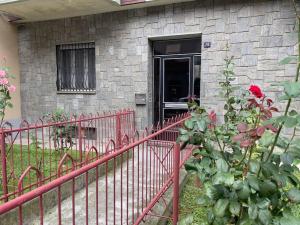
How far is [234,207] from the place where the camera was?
56.8 inches

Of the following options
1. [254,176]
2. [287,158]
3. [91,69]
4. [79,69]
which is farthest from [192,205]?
[79,69]

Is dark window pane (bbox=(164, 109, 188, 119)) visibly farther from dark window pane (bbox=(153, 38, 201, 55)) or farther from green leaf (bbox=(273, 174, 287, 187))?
green leaf (bbox=(273, 174, 287, 187))

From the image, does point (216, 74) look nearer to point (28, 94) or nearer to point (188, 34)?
point (188, 34)

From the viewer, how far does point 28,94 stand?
8.37m

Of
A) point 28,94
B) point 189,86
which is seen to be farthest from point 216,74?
point 28,94

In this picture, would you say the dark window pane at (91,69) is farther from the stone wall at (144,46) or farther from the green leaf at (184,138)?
the green leaf at (184,138)

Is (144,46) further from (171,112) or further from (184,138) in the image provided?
(184,138)

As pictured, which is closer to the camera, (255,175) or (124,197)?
(255,175)

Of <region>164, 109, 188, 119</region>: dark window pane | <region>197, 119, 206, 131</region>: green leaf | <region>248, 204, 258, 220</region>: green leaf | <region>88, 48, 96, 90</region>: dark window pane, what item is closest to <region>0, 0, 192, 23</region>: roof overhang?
<region>88, 48, 96, 90</region>: dark window pane

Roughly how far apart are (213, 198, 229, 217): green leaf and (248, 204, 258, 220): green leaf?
119 mm

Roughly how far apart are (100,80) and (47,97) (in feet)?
6.16

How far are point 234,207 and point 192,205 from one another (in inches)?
91.4

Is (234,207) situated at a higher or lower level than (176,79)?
lower

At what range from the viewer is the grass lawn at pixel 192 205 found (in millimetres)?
3264
